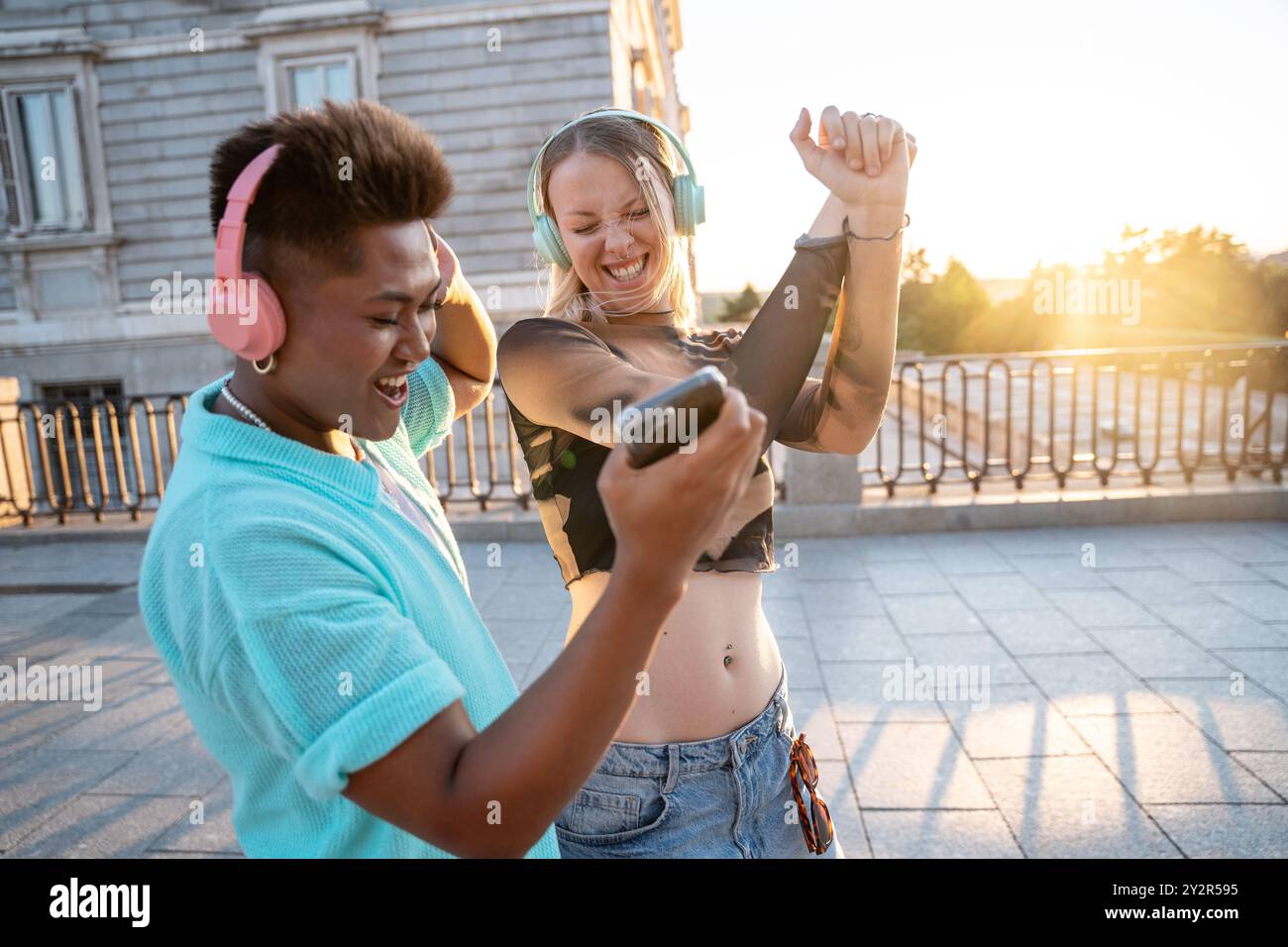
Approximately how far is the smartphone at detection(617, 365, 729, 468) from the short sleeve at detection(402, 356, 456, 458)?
0.90 metres

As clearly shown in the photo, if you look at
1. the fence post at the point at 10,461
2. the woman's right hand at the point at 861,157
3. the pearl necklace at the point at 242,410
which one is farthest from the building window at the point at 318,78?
the pearl necklace at the point at 242,410

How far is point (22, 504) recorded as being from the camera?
9.44m

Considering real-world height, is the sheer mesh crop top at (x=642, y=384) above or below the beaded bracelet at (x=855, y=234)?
below

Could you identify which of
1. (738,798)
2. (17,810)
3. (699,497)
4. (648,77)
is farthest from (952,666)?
(648,77)

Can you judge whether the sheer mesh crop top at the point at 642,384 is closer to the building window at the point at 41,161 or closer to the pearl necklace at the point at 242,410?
the pearl necklace at the point at 242,410

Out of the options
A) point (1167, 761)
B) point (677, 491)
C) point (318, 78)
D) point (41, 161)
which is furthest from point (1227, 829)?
point (41, 161)

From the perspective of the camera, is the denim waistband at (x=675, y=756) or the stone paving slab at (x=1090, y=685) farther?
the stone paving slab at (x=1090, y=685)

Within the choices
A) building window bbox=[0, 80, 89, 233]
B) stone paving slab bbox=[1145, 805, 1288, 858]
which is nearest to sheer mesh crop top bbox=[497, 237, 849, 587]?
stone paving slab bbox=[1145, 805, 1288, 858]

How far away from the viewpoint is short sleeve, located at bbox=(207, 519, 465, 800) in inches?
33.1

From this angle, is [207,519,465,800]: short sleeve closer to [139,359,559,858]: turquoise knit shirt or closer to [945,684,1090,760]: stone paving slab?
[139,359,559,858]: turquoise knit shirt

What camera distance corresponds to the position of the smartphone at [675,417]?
826mm

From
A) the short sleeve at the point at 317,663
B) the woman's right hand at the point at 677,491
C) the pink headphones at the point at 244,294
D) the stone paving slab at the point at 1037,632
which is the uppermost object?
the pink headphones at the point at 244,294
